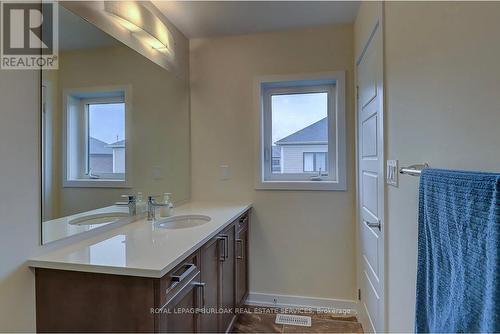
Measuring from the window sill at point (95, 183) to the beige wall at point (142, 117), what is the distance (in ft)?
0.07

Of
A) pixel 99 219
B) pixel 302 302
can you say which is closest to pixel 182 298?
pixel 99 219

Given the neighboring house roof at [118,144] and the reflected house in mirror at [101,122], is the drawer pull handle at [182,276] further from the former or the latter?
the neighboring house roof at [118,144]

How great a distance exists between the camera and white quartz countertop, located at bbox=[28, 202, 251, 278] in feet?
3.42

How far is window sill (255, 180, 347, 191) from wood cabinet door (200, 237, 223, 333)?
820 mm

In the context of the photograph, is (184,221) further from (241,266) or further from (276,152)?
(276,152)

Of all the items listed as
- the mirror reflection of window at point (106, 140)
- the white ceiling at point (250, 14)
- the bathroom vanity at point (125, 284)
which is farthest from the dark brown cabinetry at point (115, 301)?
the white ceiling at point (250, 14)

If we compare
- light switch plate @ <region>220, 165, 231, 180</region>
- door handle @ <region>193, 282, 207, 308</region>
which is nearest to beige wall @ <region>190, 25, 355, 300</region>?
light switch plate @ <region>220, 165, 231, 180</region>

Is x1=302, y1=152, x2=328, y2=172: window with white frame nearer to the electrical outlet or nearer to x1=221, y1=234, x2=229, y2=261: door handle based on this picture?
x1=221, y1=234, x2=229, y2=261: door handle

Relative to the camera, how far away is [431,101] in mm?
942

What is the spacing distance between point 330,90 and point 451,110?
1.65 meters

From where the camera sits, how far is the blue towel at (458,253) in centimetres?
49

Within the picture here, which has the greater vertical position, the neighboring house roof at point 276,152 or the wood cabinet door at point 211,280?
the neighboring house roof at point 276,152

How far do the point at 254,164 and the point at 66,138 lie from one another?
1437mm

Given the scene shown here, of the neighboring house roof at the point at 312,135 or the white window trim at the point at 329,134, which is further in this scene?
the neighboring house roof at the point at 312,135
